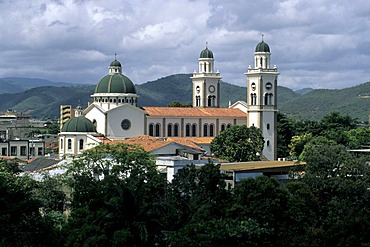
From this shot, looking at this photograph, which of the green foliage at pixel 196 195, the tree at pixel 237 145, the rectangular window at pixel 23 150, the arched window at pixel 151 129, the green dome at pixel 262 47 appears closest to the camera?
the green foliage at pixel 196 195

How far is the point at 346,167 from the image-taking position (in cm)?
4781

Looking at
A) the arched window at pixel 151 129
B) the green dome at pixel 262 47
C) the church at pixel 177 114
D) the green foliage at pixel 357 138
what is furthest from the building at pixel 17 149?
the green foliage at pixel 357 138

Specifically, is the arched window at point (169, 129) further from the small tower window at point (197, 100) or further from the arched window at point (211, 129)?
the small tower window at point (197, 100)

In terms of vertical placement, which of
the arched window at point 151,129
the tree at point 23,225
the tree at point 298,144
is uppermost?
the arched window at point 151,129

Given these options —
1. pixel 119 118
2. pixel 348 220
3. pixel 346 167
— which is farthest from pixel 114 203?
pixel 119 118

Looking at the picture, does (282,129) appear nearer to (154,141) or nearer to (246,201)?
(154,141)

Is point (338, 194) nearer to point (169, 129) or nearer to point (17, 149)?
point (169, 129)

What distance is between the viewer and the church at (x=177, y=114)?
259 ft

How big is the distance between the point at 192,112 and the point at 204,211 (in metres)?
50.4

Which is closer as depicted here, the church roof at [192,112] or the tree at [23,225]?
the tree at [23,225]

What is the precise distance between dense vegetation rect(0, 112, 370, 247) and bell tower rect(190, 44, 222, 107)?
46.0 metres

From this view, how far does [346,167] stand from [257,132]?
34534 millimetres

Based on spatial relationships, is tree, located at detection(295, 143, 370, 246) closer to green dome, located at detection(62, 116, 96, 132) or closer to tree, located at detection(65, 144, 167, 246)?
tree, located at detection(65, 144, 167, 246)

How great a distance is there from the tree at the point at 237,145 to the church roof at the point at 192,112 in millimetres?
7687
